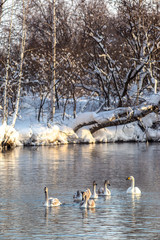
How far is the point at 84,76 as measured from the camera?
46000 millimetres

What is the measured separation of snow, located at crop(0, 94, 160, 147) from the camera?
38.0 metres

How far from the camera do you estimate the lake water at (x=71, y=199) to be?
11922 millimetres

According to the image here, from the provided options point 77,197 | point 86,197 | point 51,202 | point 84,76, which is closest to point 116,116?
point 84,76

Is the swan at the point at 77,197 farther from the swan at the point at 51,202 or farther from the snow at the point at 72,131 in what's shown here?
the snow at the point at 72,131

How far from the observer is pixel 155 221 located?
41.8 ft

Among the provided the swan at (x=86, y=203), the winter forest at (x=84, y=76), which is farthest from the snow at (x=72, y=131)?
the swan at (x=86, y=203)

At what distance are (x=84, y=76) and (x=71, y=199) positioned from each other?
101ft

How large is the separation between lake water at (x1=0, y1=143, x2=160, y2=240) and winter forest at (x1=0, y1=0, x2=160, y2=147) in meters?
9.50

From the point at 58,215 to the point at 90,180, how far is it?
6315 millimetres

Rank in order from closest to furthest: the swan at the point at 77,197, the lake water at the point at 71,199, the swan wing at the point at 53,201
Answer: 1. the lake water at the point at 71,199
2. the swan wing at the point at 53,201
3. the swan at the point at 77,197

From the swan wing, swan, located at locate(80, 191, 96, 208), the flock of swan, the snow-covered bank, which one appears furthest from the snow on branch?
the swan wing

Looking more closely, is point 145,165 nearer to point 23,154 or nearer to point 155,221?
point 23,154

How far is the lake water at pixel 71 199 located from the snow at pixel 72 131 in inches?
377

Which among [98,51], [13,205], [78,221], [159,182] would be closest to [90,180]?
[159,182]
